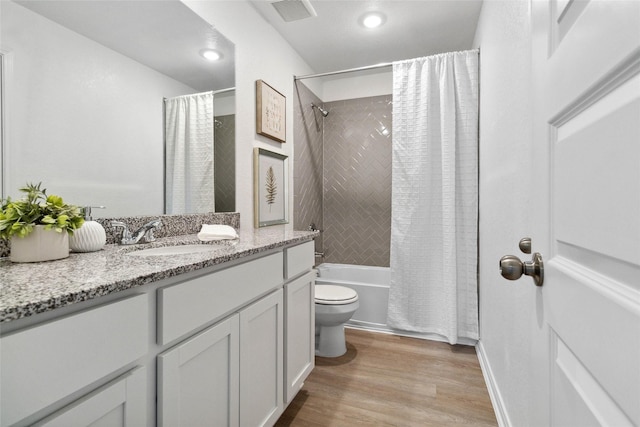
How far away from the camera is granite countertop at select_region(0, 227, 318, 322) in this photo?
0.54 metres

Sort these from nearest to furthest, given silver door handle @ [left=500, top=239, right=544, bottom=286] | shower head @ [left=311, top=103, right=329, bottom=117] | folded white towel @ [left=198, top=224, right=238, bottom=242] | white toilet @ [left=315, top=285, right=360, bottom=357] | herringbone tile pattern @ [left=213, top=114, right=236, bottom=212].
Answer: silver door handle @ [left=500, top=239, right=544, bottom=286], folded white towel @ [left=198, top=224, right=238, bottom=242], herringbone tile pattern @ [left=213, top=114, right=236, bottom=212], white toilet @ [left=315, top=285, right=360, bottom=357], shower head @ [left=311, top=103, right=329, bottom=117]

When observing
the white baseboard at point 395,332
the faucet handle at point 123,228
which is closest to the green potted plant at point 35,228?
the faucet handle at point 123,228

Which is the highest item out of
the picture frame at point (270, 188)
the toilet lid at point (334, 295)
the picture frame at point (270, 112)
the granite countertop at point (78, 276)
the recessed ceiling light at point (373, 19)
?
the recessed ceiling light at point (373, 19)

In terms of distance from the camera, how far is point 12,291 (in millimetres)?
587

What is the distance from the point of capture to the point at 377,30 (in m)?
2.54

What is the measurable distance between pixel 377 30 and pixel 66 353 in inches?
109

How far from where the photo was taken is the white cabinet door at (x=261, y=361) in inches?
45.1

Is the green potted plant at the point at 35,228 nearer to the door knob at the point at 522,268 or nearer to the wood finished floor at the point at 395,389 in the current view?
the door knob at the point at 522,268

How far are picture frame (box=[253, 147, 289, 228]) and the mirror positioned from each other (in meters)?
0.68

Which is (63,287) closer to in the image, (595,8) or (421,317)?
(595,8)

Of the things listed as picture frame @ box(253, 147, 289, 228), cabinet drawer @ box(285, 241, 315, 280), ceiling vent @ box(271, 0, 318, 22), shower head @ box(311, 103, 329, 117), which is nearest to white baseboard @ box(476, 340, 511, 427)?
cabinet drawer @ box(285, 241, 315, 280)

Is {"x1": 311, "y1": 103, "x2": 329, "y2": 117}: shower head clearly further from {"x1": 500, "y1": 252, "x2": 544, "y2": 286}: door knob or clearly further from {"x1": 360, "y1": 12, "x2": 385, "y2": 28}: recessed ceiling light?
{"x1": 500, "y1": 252, "x2": 544, "y2": 286}: door knob

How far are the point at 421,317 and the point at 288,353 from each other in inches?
56.5

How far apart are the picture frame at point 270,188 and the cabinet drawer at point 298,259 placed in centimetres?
64
